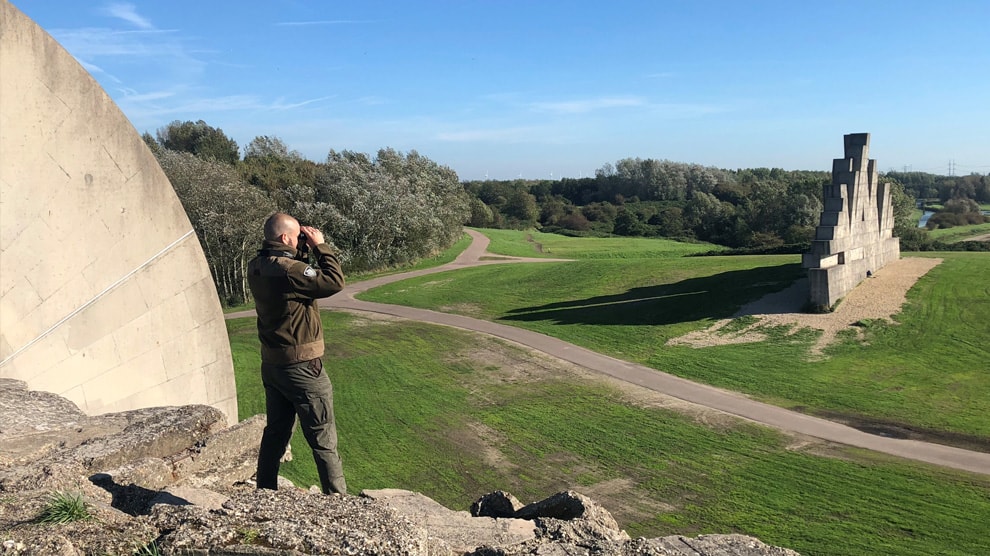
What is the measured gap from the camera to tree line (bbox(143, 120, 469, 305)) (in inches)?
1442

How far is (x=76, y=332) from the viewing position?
25.8 ft

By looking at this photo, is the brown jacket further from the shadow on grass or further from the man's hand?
the shadow on grass

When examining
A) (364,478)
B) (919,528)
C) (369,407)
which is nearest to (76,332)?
(364,478)

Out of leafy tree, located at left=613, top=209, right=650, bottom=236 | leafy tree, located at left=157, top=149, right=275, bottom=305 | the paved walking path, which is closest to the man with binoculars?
the paved walking path

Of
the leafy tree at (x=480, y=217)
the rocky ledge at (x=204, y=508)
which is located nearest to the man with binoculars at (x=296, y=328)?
the rocky ledge at (x=204, y=508)

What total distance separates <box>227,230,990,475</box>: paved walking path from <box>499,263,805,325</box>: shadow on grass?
8.82ft

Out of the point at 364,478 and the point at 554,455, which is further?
the point at 554,455

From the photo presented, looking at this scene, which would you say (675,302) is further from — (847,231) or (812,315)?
(847,231)

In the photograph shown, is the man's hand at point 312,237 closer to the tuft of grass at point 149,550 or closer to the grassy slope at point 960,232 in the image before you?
the tuft of grass at point 149,550

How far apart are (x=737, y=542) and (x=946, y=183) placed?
14078 centimetres

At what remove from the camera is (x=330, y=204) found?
144 feet

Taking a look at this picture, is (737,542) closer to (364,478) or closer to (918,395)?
(364,478)

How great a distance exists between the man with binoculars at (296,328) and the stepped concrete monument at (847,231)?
22.0 meters

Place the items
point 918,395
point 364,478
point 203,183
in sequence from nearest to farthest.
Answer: point 364,478 → point 918,395 → point 203,183
